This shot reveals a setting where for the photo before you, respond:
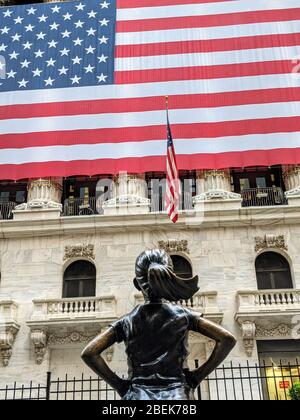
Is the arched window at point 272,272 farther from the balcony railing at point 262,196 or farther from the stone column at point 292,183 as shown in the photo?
the balcony railing at point 262,196

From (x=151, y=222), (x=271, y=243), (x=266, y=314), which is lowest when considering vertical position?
(x=266, y=314)

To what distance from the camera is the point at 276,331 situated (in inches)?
667

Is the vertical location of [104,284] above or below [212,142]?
below

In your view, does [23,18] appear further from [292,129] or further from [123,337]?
[123,337]

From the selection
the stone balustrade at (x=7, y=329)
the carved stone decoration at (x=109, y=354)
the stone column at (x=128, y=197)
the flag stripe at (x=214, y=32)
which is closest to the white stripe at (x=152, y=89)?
the flag stripe at (x=214, y=32)

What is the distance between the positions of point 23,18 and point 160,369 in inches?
795

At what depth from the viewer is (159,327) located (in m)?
3.39

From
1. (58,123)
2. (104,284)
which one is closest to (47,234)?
(104,284)

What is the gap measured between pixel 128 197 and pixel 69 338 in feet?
19.1

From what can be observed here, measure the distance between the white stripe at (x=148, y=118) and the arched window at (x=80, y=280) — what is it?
5.36m

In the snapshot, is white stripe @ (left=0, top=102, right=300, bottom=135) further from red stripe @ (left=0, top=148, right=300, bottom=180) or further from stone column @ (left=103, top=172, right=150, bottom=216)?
stone column @ (left=103, top=172, right=150, bottom=216)

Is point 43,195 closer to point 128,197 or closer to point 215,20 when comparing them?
point 128,197

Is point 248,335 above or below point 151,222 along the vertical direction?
below

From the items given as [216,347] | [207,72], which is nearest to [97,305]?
[207,72]
